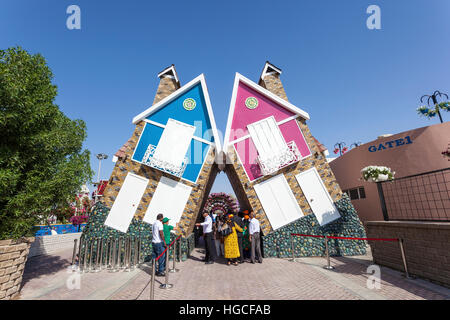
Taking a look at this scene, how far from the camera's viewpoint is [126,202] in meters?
9.75

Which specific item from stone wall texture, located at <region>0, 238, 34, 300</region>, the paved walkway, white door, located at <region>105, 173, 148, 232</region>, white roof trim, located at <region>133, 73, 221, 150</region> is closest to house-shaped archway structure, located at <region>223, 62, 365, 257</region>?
white roof trim, located at <region>133, 73, 221, 150</region>

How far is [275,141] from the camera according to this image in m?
10.9

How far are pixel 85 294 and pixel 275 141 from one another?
979cm

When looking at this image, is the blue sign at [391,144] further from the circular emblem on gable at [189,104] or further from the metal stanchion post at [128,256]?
the metal stanchion post at [128,256]

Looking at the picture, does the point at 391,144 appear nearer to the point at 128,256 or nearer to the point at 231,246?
the point at 231,246

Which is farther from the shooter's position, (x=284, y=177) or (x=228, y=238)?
(x=284, y=177)

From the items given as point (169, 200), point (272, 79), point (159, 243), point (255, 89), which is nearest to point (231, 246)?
point (159, 243)

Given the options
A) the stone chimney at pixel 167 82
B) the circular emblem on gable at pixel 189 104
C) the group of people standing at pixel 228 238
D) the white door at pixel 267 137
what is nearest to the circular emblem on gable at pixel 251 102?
the white door at pixel 267 137

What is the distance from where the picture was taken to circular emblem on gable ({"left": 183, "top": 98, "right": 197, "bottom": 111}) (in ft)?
36.8

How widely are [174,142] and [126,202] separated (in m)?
3.78

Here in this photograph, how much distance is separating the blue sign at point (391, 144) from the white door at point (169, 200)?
13318 mm

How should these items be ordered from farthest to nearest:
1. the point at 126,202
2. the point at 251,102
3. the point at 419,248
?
1. the point at 251,102
2. the point at 126,202
3. the point at 419,248

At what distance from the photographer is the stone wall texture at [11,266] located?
17.8 feet

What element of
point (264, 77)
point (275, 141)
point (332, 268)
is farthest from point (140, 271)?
point (264, 77)
